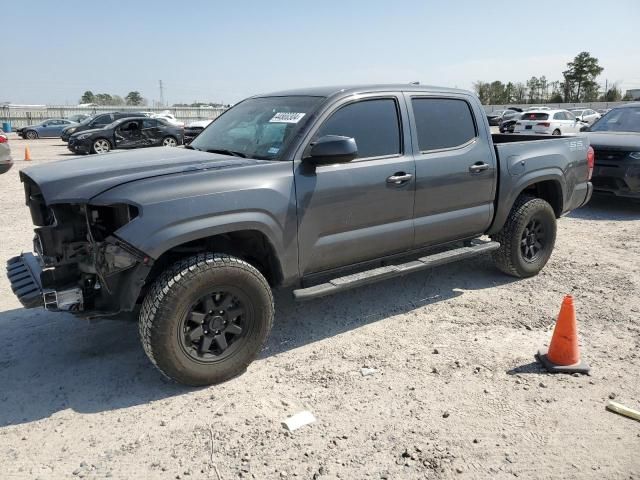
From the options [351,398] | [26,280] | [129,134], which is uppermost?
[129,134]

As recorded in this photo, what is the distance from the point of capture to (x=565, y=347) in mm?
3736

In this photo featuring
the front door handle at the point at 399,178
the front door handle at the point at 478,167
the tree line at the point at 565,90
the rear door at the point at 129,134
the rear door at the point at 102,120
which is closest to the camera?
the front door handle at the point at 399,178

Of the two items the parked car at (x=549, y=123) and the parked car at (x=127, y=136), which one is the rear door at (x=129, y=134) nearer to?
the parked car at (x=127, y=136)

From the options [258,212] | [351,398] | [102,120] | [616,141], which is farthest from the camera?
[102,120]

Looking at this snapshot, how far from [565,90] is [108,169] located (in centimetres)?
7148

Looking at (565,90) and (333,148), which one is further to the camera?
(565,90)

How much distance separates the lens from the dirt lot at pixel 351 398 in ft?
9.18

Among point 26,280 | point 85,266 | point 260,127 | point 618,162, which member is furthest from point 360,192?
point 618,162

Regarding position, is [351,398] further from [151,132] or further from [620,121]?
[151,132]

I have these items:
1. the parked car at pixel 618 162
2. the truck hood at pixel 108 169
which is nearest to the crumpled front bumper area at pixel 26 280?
the truck hood at pixel 108 169

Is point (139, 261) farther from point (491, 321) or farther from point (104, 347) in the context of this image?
point (491, 321)

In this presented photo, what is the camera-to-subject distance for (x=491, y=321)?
461cm

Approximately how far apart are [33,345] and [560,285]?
488 centimetres

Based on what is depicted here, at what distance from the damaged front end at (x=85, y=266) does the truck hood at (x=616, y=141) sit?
836 cm
